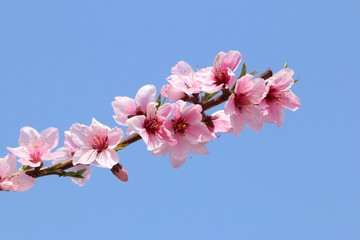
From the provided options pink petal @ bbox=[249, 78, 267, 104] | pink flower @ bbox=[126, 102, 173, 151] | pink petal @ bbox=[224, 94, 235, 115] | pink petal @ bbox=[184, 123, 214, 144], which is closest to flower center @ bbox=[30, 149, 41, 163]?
pink flower @ bbox=[126, 102, 173, 151]

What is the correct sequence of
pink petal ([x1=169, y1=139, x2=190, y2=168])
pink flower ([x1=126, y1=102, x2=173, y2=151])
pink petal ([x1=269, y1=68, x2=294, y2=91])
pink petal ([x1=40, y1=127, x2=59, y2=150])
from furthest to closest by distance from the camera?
pink petal ([x1=40, y1=127, x2=59, y2=150])
pink petal ([x1=269, y1=68, x2=294, y2=91])
pink petal ([x1=169, y1=139, x2=190, y2=168])
pink flower ([x1=126, y1=102, x2=173, y2=151])

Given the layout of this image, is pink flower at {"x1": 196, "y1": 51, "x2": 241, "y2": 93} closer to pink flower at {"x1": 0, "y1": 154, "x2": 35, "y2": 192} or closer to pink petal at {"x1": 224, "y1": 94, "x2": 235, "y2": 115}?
pink petal at {"x1": 224, "y1": 94, "x2": 235, "y2": 115}

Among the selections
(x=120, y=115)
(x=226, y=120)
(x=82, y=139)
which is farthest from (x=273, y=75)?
(x=82, y=139)

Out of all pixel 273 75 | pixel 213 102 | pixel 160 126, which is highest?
pixel 273 75

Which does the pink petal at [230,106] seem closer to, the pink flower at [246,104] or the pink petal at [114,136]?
the pink flower at [246,104]

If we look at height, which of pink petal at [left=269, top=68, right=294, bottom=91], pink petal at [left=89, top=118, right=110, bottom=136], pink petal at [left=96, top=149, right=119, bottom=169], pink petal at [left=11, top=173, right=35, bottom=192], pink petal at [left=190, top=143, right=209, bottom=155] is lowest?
pink petal at [left=11, top=173, right=35, bottom=192]

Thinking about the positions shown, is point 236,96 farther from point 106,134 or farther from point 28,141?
point 28,141
